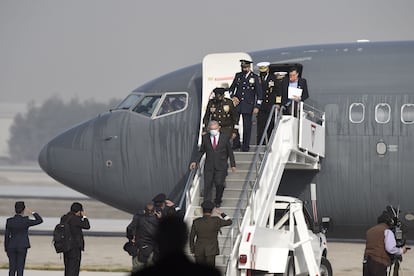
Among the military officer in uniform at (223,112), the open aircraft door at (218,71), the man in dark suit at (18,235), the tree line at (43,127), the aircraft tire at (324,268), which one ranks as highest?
the open aircraft door at (218,71)

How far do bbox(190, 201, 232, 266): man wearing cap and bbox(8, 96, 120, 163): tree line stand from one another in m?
148

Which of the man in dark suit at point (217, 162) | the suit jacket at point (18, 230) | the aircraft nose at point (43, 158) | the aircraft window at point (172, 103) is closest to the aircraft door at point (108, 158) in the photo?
the aircraft window at point (172, 103)

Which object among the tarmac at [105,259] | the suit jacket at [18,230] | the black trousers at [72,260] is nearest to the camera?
the black trousers at [72,260]

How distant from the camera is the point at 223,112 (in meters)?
18.0

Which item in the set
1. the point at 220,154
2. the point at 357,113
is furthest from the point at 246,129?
the point at 357,113

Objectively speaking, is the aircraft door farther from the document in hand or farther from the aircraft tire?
the aircraft tire

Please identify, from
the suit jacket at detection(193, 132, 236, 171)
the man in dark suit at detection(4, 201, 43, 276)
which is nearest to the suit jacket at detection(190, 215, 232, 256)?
the suit jacket at detection(193, 132, 236, 171)

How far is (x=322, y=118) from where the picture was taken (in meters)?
20.2

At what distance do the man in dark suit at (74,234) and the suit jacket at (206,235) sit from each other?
2618 millimetres

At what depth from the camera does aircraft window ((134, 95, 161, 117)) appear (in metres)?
21.6

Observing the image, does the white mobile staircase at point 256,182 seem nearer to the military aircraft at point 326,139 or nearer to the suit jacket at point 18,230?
the military aircraft at point 326,139

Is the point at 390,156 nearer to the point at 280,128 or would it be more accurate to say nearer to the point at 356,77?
the point at 356,77

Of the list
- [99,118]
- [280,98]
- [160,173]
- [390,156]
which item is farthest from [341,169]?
[99,118]

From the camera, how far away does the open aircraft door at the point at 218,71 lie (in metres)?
20.2
